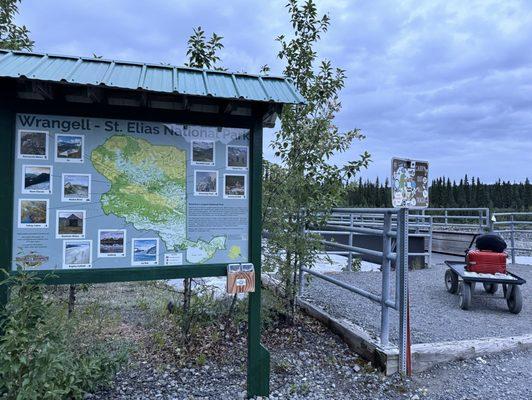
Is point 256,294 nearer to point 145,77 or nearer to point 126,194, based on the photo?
point 126,194

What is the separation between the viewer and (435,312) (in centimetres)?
614

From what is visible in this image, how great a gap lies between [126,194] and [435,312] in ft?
15.8

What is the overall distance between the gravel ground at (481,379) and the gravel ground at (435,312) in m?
0.46

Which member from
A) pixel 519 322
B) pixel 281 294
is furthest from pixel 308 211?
pixel 519 322

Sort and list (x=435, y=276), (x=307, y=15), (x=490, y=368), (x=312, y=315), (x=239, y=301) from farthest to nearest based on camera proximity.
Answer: (x=435, y=276) → (x=312, y=315) → (x=307, y=15) → (x=239, y=301) → (x=490, y=368)

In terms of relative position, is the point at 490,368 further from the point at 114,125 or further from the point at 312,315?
the point at 114,125

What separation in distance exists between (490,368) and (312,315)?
2106 millimetres

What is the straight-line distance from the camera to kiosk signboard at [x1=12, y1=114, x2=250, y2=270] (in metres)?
3.06

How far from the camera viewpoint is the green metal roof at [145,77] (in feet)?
9.39

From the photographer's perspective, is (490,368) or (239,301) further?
(239,301)

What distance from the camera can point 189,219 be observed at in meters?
3.42

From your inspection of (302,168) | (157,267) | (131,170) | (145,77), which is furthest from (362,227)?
(145,77)

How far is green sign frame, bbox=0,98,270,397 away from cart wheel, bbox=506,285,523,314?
4.56 metres

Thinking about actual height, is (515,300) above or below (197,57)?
below
